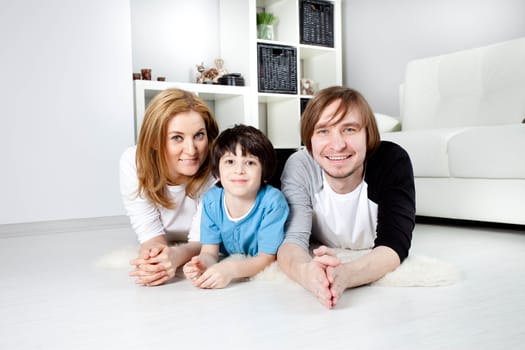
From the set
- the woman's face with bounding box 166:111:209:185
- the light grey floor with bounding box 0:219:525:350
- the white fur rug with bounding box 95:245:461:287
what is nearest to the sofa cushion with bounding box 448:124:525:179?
the light grey floor with bounding box 0:219:525:350

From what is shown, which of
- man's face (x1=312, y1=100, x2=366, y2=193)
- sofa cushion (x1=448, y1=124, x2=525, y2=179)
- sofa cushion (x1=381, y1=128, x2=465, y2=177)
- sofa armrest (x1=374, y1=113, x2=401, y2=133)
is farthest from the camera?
sofa armrest (x1=374, y1=113, x2=401, y2=133)

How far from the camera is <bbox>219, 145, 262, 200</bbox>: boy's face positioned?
144 cm

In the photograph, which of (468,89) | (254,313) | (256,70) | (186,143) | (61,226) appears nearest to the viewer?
(254,313)

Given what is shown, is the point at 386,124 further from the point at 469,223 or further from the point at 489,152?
the point at 489,152

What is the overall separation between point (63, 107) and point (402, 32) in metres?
2.52

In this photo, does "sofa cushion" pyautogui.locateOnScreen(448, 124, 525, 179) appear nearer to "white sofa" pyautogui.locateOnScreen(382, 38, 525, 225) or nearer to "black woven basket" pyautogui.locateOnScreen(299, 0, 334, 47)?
"white sofa" pyautogui.locateOnScreen(382, 38, 525, 225)

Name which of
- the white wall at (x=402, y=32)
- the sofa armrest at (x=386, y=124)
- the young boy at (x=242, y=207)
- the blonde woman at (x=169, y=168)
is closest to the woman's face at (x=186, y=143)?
the blonde woman at (x=169, y=168)

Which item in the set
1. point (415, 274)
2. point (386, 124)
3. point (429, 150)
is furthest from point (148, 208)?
point (386, 124)

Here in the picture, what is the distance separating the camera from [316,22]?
156 inches

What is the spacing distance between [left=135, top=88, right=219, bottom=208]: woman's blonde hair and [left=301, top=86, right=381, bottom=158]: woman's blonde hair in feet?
1.29

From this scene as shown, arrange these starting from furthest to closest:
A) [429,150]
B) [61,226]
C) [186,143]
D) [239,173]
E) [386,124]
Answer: [386,124]
[61,226]
[429,150]
[186,143]
[239,173]

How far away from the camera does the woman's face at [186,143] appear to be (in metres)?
1.60

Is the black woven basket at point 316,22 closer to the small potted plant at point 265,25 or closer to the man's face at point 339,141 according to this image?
the small potted plant at point 265,25

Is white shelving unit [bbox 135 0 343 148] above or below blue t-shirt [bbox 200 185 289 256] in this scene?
above
